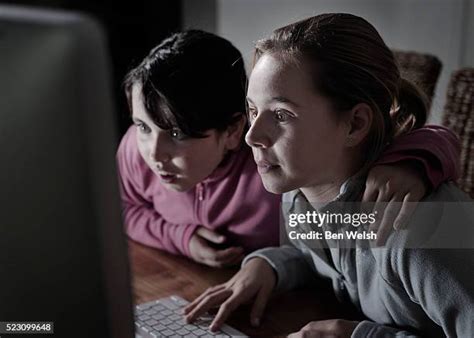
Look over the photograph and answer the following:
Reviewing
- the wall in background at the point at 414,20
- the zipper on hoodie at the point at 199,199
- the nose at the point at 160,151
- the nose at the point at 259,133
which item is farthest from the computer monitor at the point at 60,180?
the wall in background at the point at 414,20

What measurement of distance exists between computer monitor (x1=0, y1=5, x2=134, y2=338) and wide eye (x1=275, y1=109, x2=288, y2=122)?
0.42m

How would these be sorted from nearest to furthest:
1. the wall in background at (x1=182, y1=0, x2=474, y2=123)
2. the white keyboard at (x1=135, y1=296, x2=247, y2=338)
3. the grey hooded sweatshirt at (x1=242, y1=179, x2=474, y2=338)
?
the grey hooded sweatshirt at (x1=242, y1=179, x2=474, y2=338) → the white keyboard at (x1=135, y1=296, x2=247, y2=338) → the wall in background at (x1=182, y1=0, x2=474, y2=123)

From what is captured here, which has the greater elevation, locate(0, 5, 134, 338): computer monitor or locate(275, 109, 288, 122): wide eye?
locate(0, 5, 134, 338): computer monitor

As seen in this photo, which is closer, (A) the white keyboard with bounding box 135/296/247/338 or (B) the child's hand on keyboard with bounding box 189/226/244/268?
(A) the white keyboard with bounding box 135/296/247/338

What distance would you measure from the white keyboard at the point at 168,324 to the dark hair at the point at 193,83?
29cm

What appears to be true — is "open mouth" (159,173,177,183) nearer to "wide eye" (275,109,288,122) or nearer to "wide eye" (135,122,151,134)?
"wide eye" (135,122,151,134)

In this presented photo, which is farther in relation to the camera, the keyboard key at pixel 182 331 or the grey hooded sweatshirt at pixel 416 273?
the keyboard key at pixel 182 331

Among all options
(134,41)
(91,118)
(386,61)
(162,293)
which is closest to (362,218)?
(386,61)

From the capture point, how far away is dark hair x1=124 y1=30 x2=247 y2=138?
1.08 meters

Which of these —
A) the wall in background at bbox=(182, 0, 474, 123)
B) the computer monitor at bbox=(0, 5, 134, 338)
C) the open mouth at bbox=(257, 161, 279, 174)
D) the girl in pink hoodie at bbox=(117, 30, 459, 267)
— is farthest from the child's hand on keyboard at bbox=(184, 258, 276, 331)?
the wall in background at bbox=(182, 0, 474, 123)

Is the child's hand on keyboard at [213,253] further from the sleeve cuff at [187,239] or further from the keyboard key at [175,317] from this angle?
the keyboard key at [175,317]

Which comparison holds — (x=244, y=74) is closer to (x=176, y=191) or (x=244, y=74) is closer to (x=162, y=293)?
(x=176, y=191)

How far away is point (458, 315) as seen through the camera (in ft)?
2.64

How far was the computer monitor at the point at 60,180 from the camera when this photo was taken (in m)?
0.41
